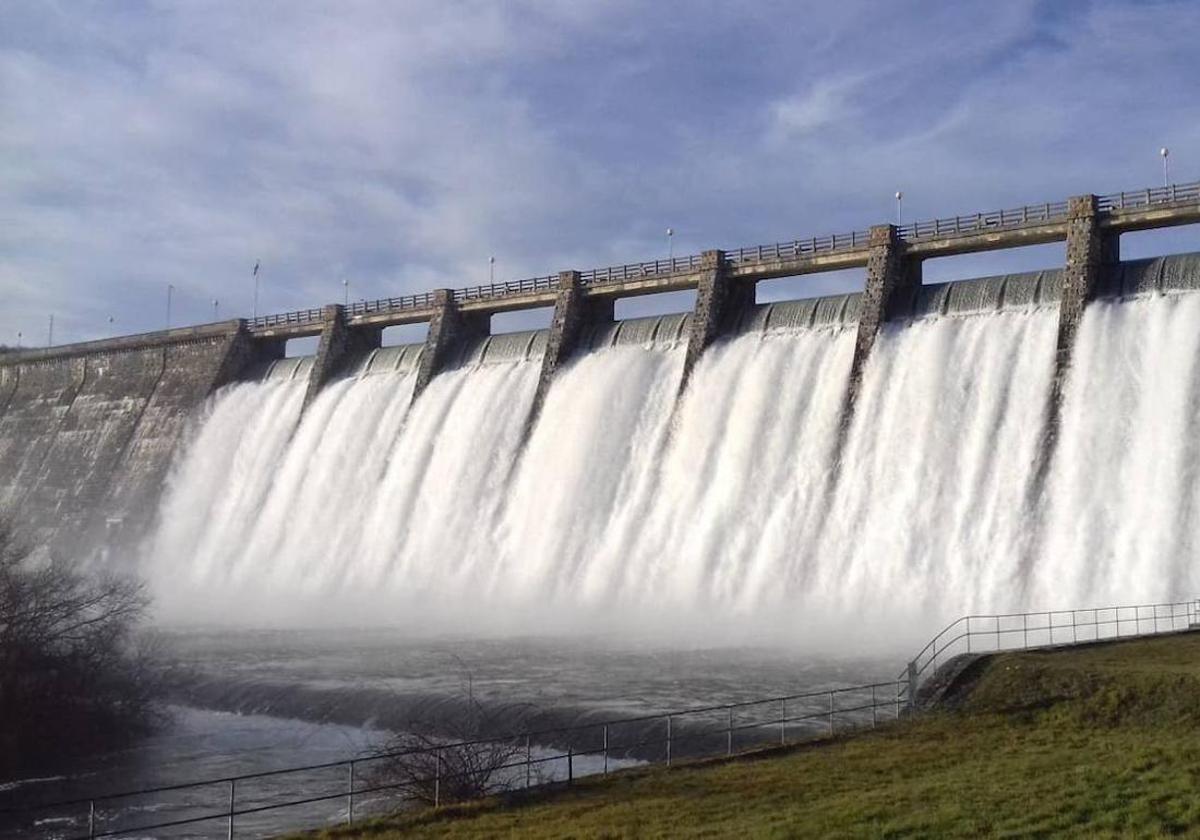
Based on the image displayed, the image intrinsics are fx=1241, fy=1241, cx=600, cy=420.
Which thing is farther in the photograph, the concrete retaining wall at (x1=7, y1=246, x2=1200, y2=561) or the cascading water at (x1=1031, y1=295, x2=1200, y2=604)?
the concrete retaining wall at (x1=7, y1=246, x2=1200, y2=561)

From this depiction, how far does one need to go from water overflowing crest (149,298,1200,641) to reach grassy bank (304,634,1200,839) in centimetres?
1298

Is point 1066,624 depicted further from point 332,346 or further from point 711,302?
point 332,346

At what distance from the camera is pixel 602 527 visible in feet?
160

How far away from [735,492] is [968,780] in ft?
91.8

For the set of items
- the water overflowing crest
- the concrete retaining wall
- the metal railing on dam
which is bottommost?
the metal railing on dam

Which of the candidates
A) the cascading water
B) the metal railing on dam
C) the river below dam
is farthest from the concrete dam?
the metal railing on dam

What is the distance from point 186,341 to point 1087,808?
231ft

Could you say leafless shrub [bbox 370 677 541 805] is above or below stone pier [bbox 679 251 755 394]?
below

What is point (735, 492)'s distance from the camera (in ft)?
147

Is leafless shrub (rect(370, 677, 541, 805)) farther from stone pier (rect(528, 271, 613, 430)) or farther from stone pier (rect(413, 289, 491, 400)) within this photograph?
stone pier (rect(413, 289, 491, 400))

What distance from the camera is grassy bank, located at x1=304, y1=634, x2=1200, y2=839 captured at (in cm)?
1497

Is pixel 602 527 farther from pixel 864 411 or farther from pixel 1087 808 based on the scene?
pixel 1087 808

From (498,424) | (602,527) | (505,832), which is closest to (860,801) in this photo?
(505,832)

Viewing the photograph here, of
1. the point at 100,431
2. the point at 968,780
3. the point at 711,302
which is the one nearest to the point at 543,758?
the point at 968,780
